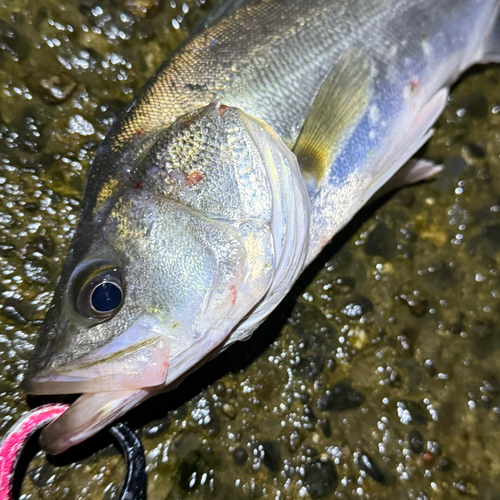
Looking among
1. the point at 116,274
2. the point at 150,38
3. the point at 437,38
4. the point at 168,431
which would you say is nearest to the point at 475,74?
the point at 437,38

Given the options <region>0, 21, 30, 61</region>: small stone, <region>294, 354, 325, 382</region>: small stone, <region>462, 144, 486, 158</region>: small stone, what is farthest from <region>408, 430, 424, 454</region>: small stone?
<region>0, 21, 30, 61</region>: small stone

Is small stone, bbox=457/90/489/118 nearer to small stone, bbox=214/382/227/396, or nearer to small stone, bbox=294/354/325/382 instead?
small stone, bbox=294/354/325/382

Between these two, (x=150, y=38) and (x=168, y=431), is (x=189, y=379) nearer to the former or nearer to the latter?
(x=168, y=431)

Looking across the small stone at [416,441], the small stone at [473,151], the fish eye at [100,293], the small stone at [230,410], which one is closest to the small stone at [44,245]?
the fish eye at [100,293]

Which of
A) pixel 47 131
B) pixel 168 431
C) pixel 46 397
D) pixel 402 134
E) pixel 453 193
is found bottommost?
pixel 453 193

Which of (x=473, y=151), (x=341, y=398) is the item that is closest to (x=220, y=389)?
(x=341, y=398)
